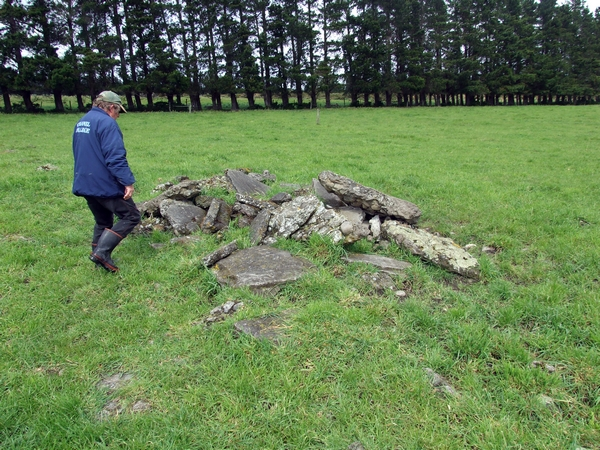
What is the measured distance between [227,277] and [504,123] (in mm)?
28501

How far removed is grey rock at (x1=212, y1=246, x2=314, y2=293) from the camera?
443 cm

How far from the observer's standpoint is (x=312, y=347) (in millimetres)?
3434

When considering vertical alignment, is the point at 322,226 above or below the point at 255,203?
below

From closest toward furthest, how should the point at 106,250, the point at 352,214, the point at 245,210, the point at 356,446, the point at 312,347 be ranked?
the point at 356,446
the point at 312,347
the point at 106,250
the point at 352,214
the point at 245,210

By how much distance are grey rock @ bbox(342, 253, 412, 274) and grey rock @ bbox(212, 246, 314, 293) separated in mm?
692

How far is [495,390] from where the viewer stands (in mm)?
2990

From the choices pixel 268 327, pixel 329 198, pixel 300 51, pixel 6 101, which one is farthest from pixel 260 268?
pixel 300 51

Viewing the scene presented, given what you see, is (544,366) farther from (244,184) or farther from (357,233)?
(244,184)

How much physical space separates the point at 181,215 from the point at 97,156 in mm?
1927

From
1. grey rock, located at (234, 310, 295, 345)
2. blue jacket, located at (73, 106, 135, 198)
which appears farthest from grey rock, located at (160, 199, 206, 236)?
grey rock, located at (234, 310, 295, 345)

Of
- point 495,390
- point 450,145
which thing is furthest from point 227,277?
point 450,145

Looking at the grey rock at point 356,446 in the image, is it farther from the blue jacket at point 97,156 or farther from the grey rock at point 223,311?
the blue jacket at point 97,156

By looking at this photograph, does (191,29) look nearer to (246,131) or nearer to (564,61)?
(246,131)

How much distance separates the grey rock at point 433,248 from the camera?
4852 millimetres
